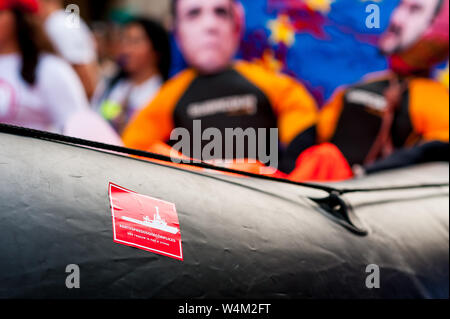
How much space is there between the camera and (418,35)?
161 centimetres

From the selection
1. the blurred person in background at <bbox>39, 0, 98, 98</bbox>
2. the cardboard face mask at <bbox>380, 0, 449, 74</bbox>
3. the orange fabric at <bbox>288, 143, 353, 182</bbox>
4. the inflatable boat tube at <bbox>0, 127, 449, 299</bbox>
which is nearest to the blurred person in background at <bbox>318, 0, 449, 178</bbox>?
the cardboard face mask at <bbox>380, 0, 449, 74</bbox>

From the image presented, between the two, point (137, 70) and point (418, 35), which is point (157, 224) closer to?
point (418, 35)

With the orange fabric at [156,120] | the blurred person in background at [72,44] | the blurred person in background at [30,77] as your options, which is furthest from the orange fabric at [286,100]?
the blurred person in background at [72,44]

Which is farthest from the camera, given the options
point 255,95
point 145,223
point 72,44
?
point 72,44

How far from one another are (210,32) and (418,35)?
55cm

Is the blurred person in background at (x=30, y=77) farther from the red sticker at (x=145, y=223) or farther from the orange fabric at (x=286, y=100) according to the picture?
the red sticker at (x=145, y=223)

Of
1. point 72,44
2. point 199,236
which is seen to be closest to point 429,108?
point 199,236

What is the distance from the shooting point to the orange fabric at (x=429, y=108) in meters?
1.51

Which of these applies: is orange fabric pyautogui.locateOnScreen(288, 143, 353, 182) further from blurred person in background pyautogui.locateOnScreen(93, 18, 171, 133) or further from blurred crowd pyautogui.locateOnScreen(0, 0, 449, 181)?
blurred person in background pyautogui.locateOnScreen(93, 18, 171, 133)

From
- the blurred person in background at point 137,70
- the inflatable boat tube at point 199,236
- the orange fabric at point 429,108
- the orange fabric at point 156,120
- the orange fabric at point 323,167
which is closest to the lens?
the inflatable boat tube at point 199,236

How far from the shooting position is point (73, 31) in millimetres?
2375

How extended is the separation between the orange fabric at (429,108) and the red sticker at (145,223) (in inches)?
34.0
